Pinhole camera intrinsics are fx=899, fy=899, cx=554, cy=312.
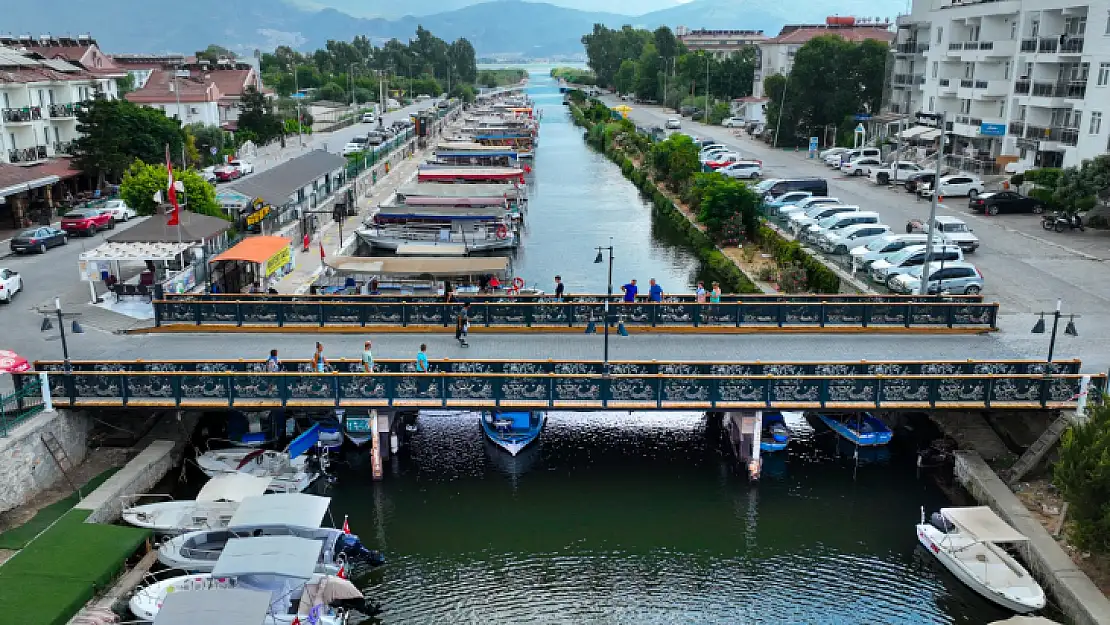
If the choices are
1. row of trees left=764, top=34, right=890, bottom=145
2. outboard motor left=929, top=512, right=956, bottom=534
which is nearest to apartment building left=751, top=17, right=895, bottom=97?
row of trees left=764, top=34, right=890, bottom=145

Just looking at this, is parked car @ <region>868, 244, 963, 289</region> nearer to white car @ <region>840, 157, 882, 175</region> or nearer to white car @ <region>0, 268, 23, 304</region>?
white car @ <region>840, 157, 882, 175</region>

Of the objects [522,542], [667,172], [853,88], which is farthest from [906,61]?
[522,542]

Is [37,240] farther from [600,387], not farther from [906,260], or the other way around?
[906,260]

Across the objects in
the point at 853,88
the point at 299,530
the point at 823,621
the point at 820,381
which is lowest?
the point at 823,621

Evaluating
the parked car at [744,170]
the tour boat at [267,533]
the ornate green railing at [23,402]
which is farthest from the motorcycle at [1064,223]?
the ornate green railing at [23,402]

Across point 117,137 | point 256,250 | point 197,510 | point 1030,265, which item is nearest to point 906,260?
point 1030,265

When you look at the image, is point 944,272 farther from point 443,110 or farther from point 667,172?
point 443,110
